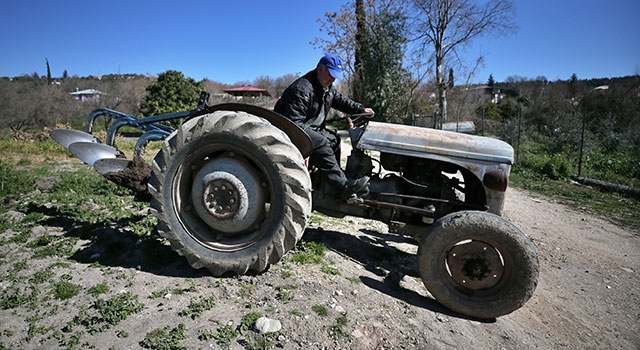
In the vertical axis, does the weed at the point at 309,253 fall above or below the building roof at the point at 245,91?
below

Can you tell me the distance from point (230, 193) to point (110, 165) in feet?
6.06

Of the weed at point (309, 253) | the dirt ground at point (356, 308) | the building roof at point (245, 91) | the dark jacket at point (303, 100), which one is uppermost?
the building roof at point (245, 91)

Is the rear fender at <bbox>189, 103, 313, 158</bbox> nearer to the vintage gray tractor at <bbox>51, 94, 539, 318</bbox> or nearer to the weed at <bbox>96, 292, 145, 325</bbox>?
the vintage gray tractor at <bbox>51, 94, 539, 318</bbox>

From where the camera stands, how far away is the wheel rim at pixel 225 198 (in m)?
3.22

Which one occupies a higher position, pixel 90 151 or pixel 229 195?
pixel 90 151

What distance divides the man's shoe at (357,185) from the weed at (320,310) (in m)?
1.20

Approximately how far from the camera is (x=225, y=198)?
3.27 m

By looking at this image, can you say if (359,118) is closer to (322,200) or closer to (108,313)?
(322,200)

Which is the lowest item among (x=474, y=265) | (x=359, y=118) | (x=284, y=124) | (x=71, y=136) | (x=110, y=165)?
(x=474, y=265)

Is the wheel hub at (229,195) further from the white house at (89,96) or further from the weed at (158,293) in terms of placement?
the white house at (89,96)

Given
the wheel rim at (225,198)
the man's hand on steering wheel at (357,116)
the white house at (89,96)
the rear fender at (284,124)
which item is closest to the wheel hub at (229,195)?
the wheel rim at (225,198)

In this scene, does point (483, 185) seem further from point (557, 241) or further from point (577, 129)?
point (577, 129)

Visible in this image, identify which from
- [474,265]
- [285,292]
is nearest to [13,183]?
[285,292]

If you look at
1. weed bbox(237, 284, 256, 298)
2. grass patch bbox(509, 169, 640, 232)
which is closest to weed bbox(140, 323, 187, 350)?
weed bbox(237, 284, 256, 298)
